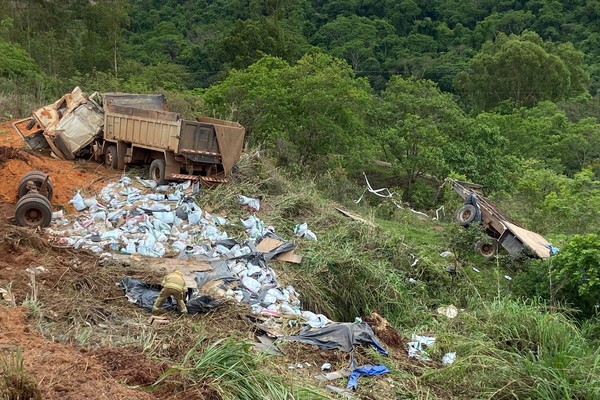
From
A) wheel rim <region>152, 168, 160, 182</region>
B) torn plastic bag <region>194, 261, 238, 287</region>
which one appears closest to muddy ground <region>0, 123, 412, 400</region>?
torn plastic bag <region>194, 261, 238, 287</region>

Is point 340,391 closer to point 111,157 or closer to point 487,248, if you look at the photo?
point 111,157

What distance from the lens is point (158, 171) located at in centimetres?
1072

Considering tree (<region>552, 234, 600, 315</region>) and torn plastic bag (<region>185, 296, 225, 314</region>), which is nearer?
torn plastic bag (<region>185, 296, 225, 314</region>)

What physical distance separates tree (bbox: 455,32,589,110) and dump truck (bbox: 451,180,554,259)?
87.6 feet

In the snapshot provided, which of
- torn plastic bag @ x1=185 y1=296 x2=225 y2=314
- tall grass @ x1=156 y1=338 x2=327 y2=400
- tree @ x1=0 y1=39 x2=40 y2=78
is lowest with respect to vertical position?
tree @ x1=0 y1=39 x2=40 y2=78

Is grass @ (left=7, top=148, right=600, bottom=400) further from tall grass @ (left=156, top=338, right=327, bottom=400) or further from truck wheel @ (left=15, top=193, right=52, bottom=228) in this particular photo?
truck wheel @ (left=15, top=193, right=52, bottom=228)

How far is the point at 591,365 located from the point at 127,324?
16.8 ft

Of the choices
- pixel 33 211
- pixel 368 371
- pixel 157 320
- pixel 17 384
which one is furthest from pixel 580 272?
pixel 33 211

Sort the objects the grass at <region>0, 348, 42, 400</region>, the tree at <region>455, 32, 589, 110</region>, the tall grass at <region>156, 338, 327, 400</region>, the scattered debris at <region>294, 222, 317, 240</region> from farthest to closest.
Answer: the tree at <region>455, 32, 589, 110</region>, the scattered debris at <region>294, 222, 317, 240</region>, the tall grass at <region>156, 338, 327, 400</region>, the grass at <region>0, 348, 42, 400</region>

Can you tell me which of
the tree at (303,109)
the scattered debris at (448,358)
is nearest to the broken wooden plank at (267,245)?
the scattered debris at (448,358)

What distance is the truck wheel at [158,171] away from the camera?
1047cm

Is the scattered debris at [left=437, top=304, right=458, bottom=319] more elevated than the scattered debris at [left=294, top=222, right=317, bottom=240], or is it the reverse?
the scattered debris at [left=294, top=222, right=317, bottom=240]

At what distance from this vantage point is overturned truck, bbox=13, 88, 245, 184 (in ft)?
34.1

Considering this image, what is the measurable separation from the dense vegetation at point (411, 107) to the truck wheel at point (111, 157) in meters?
4.66
